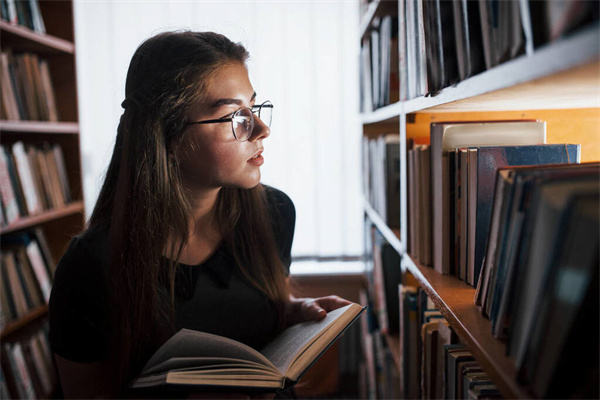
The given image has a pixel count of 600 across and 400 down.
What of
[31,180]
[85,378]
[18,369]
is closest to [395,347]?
[85,378]

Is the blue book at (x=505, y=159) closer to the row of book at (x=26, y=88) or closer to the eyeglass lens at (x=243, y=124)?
the eyeglass lens at (x=243, y=124)

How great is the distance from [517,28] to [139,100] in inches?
31.2

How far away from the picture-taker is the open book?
2.42ft

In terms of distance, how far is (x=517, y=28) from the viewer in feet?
1.60

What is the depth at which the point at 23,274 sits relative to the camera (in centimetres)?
196

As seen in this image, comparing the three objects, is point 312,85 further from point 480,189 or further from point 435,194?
point 480,189

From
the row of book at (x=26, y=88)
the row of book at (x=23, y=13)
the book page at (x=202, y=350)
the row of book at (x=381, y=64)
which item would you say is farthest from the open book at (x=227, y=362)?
the row of book at (x=23, y=13)

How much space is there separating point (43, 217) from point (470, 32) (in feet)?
6.30

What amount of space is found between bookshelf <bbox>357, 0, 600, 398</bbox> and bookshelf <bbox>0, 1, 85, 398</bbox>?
4.91ft

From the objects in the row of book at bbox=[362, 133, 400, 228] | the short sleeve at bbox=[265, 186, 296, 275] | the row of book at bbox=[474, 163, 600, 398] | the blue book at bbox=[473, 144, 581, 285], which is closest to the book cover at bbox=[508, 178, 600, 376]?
the row of book at bbox=[474, 163, 600, 398]

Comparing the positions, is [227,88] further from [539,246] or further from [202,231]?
[539,246]

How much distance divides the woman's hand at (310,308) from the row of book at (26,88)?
142 cm

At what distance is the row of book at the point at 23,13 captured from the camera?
6.06 ft

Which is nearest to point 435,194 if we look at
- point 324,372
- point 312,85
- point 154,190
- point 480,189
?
point 480,189
